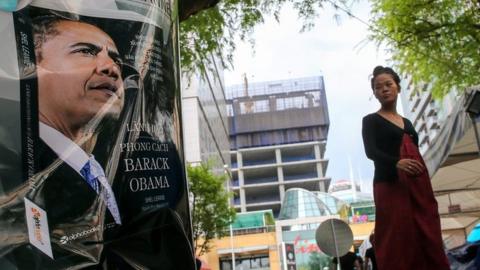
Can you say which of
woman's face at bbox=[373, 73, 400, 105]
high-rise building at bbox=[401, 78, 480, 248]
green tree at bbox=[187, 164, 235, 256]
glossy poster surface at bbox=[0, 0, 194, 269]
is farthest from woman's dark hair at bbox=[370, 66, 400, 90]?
green tree at bbox=[187, 164, 235, 256]

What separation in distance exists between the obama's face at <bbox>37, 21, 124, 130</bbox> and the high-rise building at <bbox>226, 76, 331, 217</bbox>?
366ft

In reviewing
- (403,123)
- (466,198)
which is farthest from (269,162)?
(403,123)

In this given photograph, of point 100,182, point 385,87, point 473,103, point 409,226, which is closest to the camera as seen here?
point 100,182

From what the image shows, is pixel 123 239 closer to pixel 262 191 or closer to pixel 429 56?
pixel 429 56

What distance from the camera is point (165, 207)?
4.91 ft

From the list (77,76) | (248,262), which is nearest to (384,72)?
(77,76)

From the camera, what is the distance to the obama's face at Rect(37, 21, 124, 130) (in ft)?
4.26

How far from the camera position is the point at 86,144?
1319 mm

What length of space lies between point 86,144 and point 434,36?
8924 millimetres

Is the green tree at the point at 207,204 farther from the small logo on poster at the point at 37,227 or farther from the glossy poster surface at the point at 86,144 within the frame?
the small logo on poster at the point at 37,227

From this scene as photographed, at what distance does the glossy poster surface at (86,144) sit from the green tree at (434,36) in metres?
8.14

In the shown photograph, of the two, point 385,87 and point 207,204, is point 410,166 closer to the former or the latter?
point 385,87

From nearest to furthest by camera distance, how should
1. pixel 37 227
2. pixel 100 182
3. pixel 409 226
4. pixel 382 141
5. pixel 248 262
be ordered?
pixel 37 227, pixel 100 182, pixel 409 226, pixel 382 141, pixel 248 262

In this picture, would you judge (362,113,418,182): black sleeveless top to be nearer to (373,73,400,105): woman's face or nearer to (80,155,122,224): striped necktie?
(373,73,400,105): woman's face
